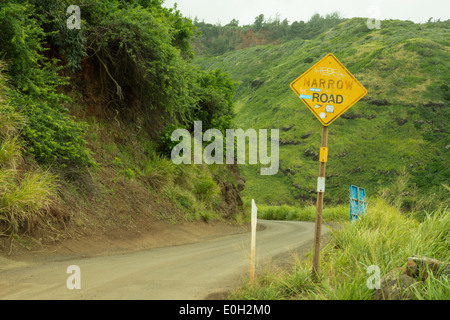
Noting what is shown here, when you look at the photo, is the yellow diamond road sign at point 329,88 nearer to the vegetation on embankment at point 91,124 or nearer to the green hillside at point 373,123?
the vegetation on embankment at point 91,124

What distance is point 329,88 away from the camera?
21.6ft

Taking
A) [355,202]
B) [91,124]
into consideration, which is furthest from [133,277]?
[91,124]

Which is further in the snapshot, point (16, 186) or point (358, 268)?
point (16, 186)

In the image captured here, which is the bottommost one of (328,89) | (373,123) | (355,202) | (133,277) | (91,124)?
(133,277)

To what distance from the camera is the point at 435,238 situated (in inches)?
287

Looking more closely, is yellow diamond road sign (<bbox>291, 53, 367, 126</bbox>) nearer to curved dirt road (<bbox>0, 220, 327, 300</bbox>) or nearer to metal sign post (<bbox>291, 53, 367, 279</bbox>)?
metal sign post (<bbox>291, 53, 367, 279</bbox>)

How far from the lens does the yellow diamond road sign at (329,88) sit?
258 inches

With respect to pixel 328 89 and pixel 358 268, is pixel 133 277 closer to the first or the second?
pixel 358 268

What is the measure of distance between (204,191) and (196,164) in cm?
199

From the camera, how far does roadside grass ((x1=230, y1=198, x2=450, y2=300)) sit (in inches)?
209

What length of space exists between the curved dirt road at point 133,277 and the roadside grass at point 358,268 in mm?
837

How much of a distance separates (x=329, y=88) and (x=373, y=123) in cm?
5646

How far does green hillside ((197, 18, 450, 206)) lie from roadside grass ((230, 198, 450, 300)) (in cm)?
3509
